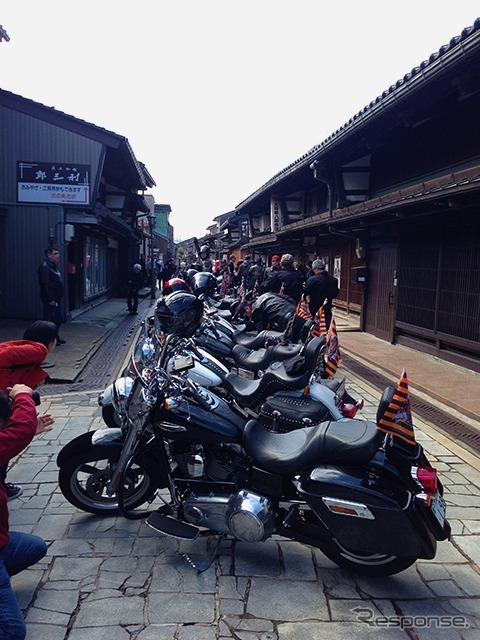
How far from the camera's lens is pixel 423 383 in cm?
757

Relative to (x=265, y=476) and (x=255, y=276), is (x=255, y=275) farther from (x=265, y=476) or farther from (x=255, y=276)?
(x=265, y=476)

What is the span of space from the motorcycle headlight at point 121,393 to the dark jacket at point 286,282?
6420mm

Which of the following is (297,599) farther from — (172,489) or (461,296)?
(461,296)

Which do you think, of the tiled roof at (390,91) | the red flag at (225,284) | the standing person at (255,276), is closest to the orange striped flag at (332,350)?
the tiled roof at (390,91)

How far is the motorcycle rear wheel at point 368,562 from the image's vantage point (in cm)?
296

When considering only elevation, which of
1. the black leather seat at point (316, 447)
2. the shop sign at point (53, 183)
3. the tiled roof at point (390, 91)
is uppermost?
the tiled roof at point (390, 91)

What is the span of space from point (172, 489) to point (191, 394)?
0.64m

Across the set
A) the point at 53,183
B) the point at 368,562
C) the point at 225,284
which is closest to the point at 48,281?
the point at 53,183

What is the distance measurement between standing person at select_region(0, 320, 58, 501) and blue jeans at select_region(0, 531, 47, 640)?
2.37ft

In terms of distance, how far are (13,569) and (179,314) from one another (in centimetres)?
181

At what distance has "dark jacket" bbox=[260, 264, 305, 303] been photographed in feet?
32.1

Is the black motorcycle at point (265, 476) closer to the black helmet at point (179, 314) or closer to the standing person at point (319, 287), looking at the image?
the black helmet at point (179, 314)

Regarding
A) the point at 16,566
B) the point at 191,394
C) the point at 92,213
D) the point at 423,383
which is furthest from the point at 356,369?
the point at 92,213

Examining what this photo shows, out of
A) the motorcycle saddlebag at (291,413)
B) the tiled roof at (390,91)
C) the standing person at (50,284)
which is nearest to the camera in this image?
the motorcycle saddlebag at (291,413)
